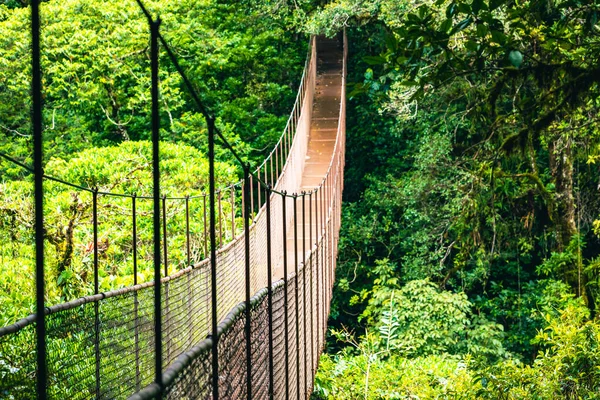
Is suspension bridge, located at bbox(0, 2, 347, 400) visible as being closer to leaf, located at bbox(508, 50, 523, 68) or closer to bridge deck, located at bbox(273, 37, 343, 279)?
bridge deck, located at bbox(273, 37, 343, 279)

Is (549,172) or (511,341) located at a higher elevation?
(549,172)

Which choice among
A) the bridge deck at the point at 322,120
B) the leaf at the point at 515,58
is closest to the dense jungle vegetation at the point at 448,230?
the bridge deck at the point at 322,120

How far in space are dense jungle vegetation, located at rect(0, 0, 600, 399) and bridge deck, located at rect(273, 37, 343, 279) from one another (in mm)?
401

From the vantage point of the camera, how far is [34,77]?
22.4 inches

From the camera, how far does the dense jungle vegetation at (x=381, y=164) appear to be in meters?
6.48

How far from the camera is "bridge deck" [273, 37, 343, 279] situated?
7137mm

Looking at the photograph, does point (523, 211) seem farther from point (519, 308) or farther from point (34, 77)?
point (34, 77)

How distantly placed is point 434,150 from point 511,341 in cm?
214

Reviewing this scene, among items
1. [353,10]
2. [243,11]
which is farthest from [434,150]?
[243,11]

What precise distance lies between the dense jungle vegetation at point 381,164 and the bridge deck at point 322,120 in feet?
1.32

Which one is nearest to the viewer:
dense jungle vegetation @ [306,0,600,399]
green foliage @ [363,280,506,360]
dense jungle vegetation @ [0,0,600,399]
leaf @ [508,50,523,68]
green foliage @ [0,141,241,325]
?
leaf @ [508,50,523,68]

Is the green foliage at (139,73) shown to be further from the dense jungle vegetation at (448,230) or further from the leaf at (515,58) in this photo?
the leaf at (515,58)

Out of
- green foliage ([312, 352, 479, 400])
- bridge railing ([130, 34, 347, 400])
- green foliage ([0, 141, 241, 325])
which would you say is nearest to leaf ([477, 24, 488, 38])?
bridge railing ([130, 34, 347, 400])

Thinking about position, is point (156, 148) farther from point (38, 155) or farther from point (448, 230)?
point (448, 230)
